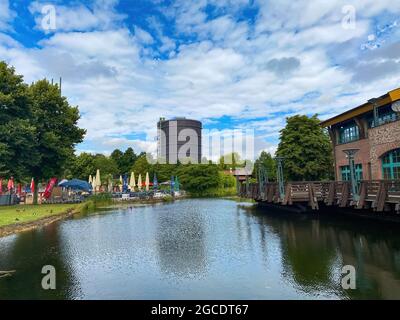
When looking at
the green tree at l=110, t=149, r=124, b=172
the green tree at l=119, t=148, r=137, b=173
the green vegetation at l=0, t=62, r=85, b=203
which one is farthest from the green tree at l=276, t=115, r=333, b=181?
the green tree at l=110, t=149, r=124, b=172

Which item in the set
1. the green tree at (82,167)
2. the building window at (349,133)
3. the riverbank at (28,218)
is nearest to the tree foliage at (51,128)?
the riverbank at (28,218)

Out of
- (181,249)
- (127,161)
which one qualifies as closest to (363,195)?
(181,249)

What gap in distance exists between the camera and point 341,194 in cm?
2183

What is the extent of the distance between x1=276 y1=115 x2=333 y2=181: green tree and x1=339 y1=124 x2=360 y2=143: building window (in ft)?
12.6

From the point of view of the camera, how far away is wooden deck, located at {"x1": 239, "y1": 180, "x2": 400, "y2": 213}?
54.6ft

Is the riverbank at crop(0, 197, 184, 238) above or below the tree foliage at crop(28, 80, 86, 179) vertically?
below

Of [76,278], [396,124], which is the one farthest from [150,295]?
[396,124]

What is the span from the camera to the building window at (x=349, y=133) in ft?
97.8

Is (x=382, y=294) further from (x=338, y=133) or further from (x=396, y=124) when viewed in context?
(x=338, y=133)

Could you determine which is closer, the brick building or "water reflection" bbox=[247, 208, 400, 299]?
"water reflection" bbox=[247, 208, 400, 299]

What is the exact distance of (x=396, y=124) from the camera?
21.9 m

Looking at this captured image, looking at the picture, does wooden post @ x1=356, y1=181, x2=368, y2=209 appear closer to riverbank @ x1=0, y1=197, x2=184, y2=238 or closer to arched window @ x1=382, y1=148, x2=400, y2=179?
arched window @ x1=382, y1=148, x2=400, y2=179

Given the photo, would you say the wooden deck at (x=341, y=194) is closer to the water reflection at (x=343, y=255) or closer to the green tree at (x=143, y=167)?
the water reflection at (x=343, y=255)

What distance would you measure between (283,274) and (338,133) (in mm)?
26184
